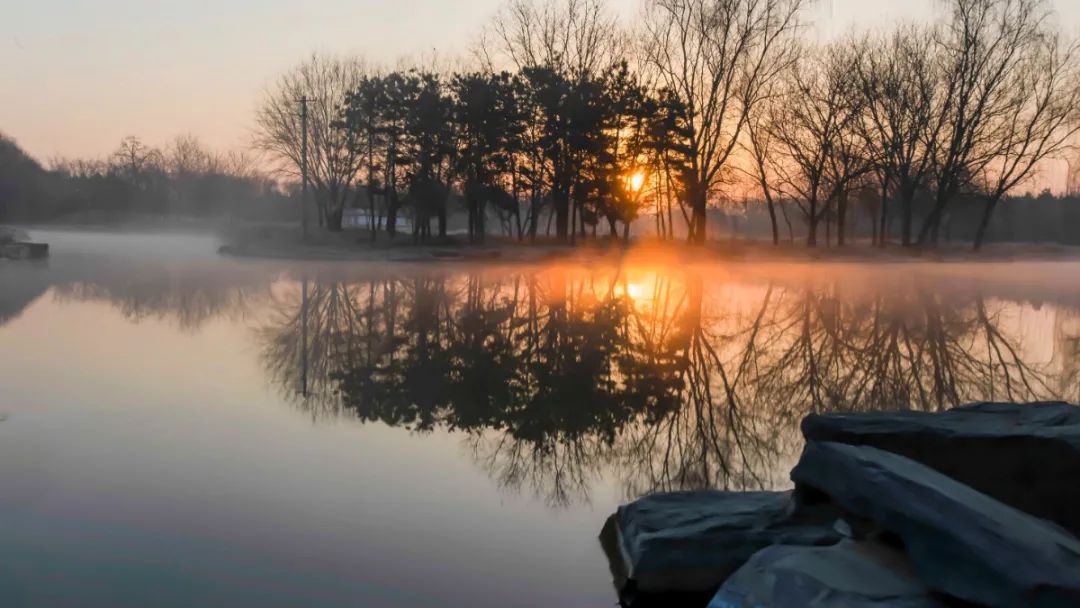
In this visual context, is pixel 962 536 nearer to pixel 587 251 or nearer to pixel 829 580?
pixel 829 580

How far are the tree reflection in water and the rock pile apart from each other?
1242mm

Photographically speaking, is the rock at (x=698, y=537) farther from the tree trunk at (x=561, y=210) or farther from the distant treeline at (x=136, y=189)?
the distant treeline at (x=136, y=189)

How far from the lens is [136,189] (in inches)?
3915

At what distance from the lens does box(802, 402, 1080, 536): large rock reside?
15.1ft

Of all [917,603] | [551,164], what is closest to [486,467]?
[917,603]

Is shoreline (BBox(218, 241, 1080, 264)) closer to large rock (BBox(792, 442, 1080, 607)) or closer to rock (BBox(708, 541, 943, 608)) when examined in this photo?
large rock (BBox(792, 442, 1080, 607))

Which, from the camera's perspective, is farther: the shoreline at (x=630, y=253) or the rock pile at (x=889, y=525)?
the shoreline at (x=630, y=253)

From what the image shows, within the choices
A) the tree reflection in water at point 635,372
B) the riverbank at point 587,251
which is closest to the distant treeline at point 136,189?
the riverbank at point 587,251

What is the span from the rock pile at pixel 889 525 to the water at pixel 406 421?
1.62 ft

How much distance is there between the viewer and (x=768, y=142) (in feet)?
162

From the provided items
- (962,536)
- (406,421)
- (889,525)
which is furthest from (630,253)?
(962,536)

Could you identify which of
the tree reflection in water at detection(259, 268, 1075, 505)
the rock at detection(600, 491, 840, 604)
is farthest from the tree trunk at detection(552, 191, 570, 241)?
the rock at detection(600, 491, 840, 604)

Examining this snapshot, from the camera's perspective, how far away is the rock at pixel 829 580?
147 inches

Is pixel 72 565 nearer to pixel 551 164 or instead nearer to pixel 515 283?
pixel 515 283
